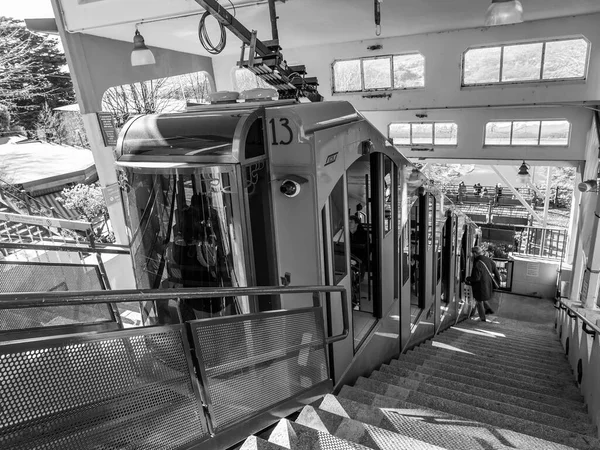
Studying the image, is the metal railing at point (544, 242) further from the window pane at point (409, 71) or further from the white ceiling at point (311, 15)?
the white ceiling at point (311, 15)

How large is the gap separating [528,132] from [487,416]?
8340mm

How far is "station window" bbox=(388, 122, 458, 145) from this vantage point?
1092 centimetres

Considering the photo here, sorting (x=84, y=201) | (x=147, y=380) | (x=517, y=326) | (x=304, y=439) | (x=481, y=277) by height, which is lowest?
(x=517, y=326)

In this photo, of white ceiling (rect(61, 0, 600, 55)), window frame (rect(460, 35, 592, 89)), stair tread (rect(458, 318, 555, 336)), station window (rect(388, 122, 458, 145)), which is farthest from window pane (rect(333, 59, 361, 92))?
stair tread (rect(458, 318, 555, 336))

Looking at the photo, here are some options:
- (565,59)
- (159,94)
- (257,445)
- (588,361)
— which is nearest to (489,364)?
(588,361)

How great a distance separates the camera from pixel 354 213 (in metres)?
5.64

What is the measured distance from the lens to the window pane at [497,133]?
33.9ft

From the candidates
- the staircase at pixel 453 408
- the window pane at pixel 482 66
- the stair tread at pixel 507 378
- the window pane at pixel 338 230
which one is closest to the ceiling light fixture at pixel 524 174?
the window pane at pixel 482 66

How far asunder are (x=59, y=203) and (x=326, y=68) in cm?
779

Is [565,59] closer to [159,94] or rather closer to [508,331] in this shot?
[508,331]

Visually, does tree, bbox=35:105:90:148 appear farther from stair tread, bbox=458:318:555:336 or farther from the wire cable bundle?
stair tread, bbox=458:318:555:336

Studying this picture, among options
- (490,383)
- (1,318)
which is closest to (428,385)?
(490,383)

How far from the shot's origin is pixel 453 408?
382 cm

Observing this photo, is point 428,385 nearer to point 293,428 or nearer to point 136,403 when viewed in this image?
point 293,428
